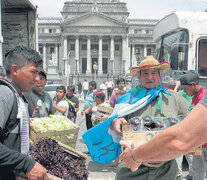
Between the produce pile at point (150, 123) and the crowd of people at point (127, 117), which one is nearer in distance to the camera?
the crowd of people at point (127, 117)

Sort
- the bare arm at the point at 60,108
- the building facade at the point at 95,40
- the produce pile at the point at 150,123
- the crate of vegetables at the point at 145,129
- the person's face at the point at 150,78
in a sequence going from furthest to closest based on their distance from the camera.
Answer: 1. the building facade at the point at 95,40
2. the bare arm at the point at 60,108
3. the person's face at the point at 150,78
4. the produce pile at the point at 150,123
5. the crate of vegetables at the point at 145,129

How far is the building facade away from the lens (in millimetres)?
54688

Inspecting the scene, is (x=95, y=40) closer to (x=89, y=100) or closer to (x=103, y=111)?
(x=89, y=100)

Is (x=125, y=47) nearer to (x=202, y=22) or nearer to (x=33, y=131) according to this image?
(x=202, y=22)

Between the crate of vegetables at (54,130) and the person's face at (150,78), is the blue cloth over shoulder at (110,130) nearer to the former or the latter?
the person's face at (150,78)

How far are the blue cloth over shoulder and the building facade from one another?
158 feet

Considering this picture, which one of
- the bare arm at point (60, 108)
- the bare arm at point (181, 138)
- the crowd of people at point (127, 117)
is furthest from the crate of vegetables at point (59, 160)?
the bare arm at point (60, 108)

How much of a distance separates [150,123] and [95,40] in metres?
55.9

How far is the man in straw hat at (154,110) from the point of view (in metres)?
2.65

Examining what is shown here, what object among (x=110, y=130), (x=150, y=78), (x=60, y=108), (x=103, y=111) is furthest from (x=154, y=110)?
(x=60, y=108)

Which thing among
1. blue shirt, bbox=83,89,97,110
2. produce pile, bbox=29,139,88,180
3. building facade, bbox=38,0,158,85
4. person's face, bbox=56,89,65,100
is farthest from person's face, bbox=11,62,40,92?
building facade, bbox=38,0,158,85

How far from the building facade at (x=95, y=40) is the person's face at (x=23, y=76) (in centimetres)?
4928

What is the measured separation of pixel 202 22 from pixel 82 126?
5824 millimetres

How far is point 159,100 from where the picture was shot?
290 centimetres
